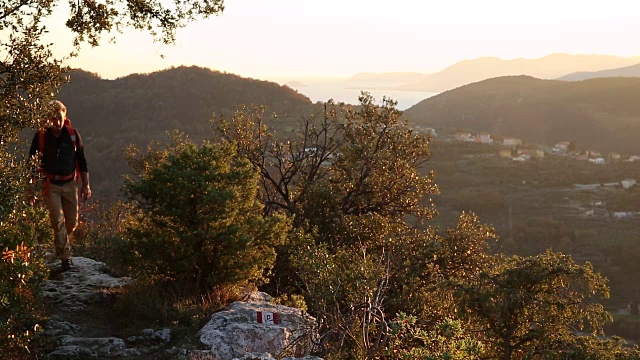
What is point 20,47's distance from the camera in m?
6.04

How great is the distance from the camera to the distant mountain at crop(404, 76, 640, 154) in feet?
362

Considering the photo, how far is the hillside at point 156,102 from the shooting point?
64.6 metres

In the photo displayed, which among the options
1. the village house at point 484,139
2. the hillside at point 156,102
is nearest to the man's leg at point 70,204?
the hillside at point 156,102

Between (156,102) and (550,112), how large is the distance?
279 feet

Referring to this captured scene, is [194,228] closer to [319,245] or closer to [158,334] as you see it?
[158,334]

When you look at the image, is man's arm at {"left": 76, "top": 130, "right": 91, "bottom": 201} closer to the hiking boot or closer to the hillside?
the hiking boot

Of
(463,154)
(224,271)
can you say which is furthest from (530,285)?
(463,154)

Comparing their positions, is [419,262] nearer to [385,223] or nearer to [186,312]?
[385,223]

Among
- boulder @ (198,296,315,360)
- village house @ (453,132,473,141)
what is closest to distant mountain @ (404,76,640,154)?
village house @ (453,132,473,141)

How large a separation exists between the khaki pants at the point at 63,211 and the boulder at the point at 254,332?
240cm

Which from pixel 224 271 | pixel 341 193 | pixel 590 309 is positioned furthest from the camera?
pixel 341 193

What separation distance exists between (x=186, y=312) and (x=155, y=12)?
3.96 metres

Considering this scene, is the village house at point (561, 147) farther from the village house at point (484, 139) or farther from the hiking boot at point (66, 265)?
the hiking boot at point (66, 265)

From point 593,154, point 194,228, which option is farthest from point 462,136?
point 194,228
